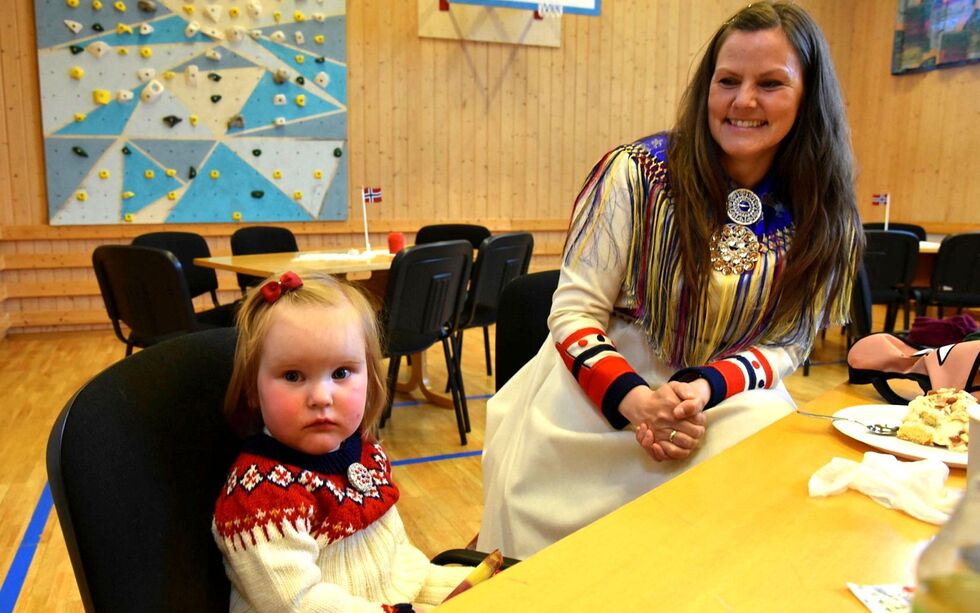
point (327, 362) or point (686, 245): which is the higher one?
point (686, 245)

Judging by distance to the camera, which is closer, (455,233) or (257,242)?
(257,242)

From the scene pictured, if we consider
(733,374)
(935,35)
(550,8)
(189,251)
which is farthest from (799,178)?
(935,35)

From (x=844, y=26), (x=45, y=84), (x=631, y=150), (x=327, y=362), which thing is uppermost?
(x=844, y=26)

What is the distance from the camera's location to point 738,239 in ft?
4.59

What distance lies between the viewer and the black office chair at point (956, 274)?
188 inches

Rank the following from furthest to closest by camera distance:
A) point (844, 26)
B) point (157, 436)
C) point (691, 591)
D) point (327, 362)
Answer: point (844, 26) < point (327, 362) < point (157, 436) < point (691, 591)

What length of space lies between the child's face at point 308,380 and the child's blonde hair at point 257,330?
0.01 meters

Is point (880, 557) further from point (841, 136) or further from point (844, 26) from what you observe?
point (844, 26)

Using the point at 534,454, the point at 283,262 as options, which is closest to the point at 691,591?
the point at 534,454

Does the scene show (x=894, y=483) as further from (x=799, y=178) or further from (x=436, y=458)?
(x=436, y=458)

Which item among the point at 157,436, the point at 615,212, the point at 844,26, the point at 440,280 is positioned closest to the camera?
the point at 157,436

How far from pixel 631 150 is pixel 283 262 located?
8.52 feet

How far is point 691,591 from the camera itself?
2.10ft

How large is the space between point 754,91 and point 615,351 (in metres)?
0.54
